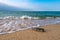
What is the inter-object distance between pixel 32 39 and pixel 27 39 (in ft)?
0.75

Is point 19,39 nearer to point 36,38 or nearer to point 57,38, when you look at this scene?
point 36,38

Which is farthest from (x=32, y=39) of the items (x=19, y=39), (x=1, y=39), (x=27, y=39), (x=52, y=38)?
(x=1, y=39)

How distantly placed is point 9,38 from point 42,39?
4.96 feet

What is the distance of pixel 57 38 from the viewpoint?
524cm

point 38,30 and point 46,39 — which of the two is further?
point 38,30

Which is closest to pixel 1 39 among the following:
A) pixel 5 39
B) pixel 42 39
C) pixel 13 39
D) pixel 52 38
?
pixel 5 39

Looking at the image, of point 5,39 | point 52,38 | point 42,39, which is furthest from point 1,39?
point 52,38

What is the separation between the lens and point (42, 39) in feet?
16.7

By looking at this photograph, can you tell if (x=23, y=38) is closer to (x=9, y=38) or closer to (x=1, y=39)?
(x=9, y=38)

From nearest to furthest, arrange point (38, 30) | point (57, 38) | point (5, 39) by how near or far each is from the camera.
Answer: point (5, 39)
point (57, 38)
point (38, 30)

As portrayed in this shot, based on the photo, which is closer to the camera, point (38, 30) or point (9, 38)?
point (9, 38)

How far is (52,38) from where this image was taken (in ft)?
17.1

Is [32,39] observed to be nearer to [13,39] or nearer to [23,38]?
[23,38]

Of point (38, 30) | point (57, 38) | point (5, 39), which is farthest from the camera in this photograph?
point (38, 30)
